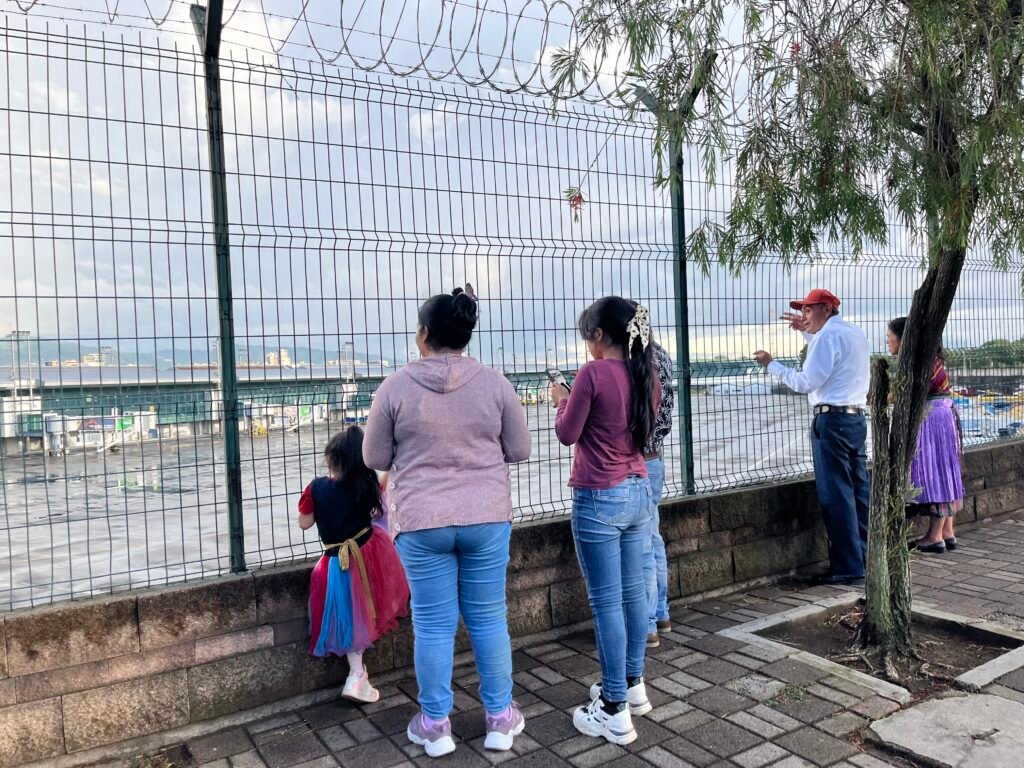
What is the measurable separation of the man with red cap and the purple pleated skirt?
117cm

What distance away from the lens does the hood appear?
10.7 feet

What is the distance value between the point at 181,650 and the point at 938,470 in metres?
5.68

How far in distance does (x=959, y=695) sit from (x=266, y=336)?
11.7ft

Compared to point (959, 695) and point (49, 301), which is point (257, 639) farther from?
point (959, 695)

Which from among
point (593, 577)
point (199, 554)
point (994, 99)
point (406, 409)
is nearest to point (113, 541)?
point (199, 554)

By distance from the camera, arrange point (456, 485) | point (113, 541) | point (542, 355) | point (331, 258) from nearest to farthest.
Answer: point (456, 485) → point (113, 541) → point (331, 258) → point (542, 355)

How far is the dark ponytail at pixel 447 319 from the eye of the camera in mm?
3340

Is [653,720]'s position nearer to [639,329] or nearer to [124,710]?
[639,329]

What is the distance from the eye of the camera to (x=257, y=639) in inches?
149

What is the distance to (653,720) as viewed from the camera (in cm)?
356

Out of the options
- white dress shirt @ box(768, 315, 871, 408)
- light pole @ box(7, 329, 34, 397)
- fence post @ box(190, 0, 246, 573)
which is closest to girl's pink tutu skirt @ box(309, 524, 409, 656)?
fence post @ box(190, 0, 246, 573)

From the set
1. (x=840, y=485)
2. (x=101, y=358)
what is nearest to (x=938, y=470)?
(x=840, y=485)

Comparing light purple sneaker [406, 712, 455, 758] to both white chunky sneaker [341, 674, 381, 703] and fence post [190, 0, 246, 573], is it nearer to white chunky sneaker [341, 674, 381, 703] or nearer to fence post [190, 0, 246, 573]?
white chunky sneaker [341, 674, 381, 703]

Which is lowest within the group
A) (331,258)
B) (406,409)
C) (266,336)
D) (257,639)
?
(257,639)
